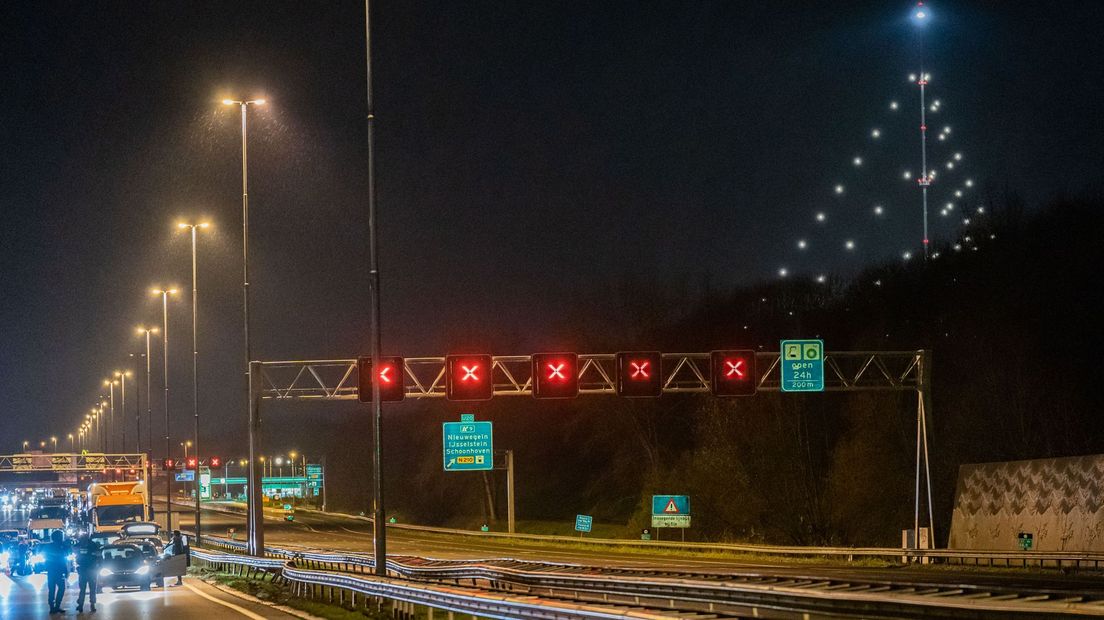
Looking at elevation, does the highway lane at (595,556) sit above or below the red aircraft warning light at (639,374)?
below

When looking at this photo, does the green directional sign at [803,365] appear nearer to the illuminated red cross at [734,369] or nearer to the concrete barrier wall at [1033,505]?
the illuminated red cross at [734,369]

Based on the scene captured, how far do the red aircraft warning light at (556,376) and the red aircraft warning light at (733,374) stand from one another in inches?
174

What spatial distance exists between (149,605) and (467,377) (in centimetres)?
1631

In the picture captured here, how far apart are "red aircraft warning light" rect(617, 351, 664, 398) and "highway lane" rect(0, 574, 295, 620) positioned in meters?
14.1

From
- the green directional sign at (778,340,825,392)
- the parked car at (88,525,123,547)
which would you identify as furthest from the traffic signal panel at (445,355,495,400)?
the parked car at (88,525,123,547)

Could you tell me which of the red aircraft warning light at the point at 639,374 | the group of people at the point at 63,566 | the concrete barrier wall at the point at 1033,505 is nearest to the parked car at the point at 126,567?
the group of people at the point at 63,566

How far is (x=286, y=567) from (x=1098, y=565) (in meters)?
22.7

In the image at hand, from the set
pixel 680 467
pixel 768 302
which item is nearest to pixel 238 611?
pixel 680 467

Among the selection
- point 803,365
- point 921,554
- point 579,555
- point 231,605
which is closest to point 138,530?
point 231,605

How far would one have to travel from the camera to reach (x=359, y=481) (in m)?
145

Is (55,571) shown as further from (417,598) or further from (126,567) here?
(417,598)

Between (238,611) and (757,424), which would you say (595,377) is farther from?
(238,611)

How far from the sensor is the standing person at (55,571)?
88.7 ft

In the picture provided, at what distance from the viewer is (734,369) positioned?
42938 mm
